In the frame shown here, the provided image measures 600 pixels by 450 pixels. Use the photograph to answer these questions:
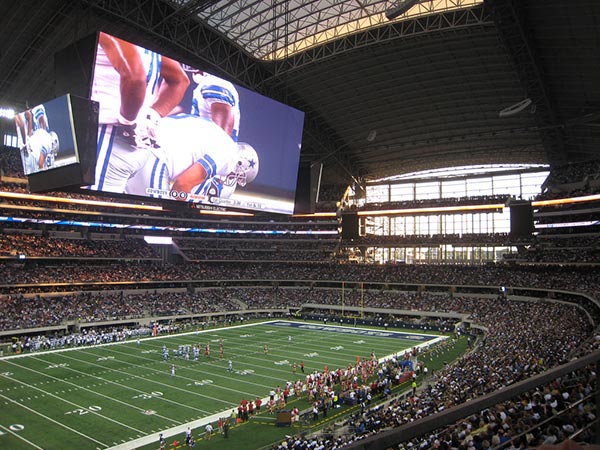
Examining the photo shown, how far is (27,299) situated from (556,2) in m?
50.3

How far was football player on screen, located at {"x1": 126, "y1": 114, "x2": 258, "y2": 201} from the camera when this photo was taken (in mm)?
32219

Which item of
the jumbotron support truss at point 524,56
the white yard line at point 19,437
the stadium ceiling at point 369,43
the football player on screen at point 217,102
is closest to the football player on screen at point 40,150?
the stadium ceiling at point 369,43

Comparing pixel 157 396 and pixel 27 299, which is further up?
pixel 27 299

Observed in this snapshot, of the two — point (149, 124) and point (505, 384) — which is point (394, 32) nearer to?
point (149, 124)

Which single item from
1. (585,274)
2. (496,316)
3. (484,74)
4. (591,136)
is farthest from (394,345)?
(591,136)

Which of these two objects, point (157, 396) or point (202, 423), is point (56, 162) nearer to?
point (157, 396)

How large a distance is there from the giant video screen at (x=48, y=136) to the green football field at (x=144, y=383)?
12698 mm

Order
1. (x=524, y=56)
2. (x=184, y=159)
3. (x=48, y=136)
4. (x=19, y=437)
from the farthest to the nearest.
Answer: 1. (x=524, y=56)
2. (x=184, y=159)
3. (x=48, y=136)
4. (x=19, y=437)

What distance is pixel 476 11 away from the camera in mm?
37094

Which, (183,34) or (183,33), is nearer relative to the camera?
(183,34)

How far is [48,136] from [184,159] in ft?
27.2

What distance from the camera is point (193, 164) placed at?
34.3 meters

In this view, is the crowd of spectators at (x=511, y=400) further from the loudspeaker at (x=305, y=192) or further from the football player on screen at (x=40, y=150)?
the football player on screen at (x=40, y=150)

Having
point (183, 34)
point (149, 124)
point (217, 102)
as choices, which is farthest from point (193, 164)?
point (183, 34)
